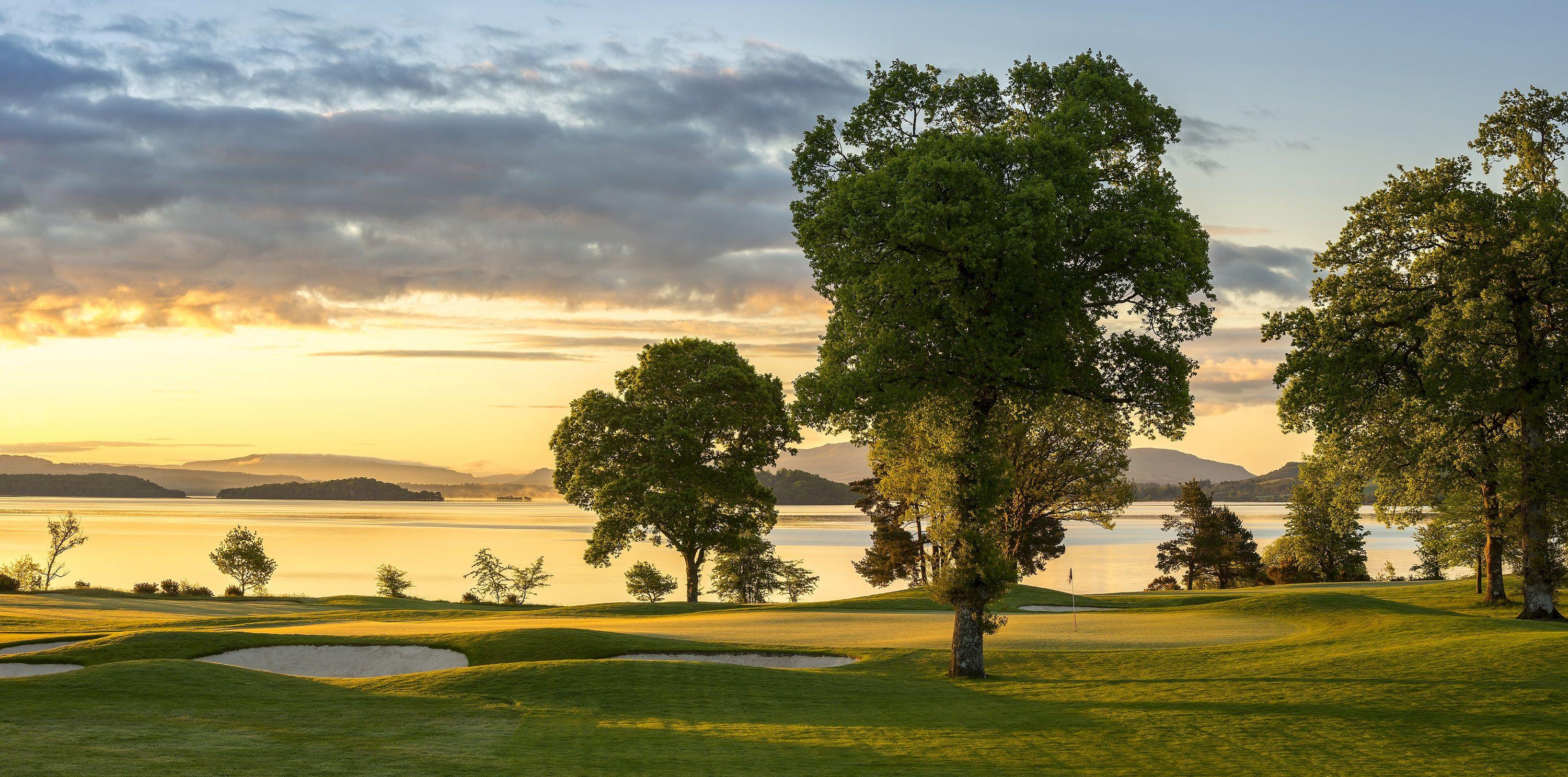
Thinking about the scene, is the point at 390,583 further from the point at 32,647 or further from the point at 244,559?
the point at 32,647

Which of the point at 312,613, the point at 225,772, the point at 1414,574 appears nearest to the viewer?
the point at 225,772

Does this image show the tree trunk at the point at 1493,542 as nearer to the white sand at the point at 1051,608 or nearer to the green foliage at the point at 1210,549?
the white sand at the point at 1051,608

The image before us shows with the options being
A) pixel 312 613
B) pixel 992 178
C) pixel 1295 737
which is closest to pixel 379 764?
pixel 1295 737

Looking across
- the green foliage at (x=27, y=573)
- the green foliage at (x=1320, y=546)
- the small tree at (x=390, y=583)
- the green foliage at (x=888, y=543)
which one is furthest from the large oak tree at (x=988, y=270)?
the green foliage at (x=27, y=573)

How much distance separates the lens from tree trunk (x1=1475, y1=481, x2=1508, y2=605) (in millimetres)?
39062

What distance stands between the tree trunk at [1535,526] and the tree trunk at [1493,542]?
5.11m

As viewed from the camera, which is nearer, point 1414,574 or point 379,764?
point 379,764

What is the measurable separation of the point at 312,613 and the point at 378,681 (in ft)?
72.6

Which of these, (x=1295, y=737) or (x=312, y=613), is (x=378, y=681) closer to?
(x=1295, y=737)

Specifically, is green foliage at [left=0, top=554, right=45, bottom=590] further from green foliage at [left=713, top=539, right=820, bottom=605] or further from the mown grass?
the mown grass

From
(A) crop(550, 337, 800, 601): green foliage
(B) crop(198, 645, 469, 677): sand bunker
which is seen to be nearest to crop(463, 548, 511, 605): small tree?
(A) crop(550, 337, 800, 601): green foliage

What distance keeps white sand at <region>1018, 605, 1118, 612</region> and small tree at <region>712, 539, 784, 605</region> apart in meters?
20.0

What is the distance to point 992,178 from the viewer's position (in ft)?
72.3

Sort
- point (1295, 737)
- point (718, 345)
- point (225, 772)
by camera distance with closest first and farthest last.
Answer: point (225, 772)
point (1295, 737)
point (718, 345)
